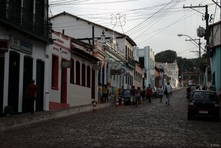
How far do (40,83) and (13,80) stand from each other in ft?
10.1

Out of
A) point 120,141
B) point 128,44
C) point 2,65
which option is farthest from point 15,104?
point 128,44

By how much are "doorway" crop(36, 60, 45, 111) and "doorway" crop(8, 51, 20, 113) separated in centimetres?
248

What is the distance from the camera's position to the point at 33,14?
19234 millimetres

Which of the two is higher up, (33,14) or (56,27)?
(56,27)

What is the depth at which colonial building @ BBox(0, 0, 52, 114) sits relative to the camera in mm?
16266

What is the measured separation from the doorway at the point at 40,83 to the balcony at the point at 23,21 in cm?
155

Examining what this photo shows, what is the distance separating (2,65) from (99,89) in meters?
17.7

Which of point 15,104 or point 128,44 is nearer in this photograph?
point 15,104

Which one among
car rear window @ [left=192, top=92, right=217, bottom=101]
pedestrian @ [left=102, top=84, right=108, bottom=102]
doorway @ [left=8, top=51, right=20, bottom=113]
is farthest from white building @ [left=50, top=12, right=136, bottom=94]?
car rear window @ [left=192, top=92, right=217, bottom=101]

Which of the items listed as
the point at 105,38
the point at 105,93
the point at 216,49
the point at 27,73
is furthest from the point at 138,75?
the point at 27,73

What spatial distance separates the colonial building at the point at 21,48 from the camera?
1627 centimetres

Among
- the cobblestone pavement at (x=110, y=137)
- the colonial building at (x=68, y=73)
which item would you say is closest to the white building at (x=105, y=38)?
the colonial building at (x=68, y=73)

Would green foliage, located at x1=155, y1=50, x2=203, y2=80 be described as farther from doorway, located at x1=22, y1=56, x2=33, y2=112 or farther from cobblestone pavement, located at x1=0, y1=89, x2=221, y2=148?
cobblestone pavement, located at x1=0, y1=89, x2=221, y2=148

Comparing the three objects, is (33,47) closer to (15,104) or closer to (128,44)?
(15,104)
